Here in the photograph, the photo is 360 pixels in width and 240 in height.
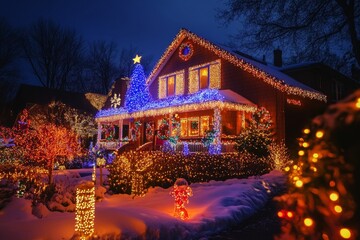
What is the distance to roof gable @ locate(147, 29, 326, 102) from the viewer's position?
56.6ft

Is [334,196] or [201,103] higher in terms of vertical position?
[201,103]

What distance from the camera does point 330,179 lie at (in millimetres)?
2016

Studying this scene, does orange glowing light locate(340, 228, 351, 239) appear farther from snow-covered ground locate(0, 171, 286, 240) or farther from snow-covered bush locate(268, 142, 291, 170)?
snow-covered bush locate(268, 142, 291, 170)

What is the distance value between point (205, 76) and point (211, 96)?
220 inches

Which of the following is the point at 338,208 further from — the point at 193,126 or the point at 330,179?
the point at 193,126

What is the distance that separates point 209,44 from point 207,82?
8.13 feet

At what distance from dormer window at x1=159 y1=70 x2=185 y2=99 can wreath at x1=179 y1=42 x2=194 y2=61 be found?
1060 mm

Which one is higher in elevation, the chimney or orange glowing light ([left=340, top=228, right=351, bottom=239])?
the chimney

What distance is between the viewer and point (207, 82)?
21.3 m

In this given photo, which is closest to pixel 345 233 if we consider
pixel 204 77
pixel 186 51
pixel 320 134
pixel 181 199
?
pixel 320 134

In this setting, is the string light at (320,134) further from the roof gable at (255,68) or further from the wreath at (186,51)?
the wreath at (186,51)

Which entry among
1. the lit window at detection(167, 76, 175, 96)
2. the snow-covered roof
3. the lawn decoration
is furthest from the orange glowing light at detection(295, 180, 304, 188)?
the lit window at detection(167, 76, 175, 96)

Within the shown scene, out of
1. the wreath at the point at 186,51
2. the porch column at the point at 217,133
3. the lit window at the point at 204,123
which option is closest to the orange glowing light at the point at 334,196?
the porch column at the point at 217,133

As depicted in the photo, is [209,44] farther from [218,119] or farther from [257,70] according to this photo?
[218,119]
